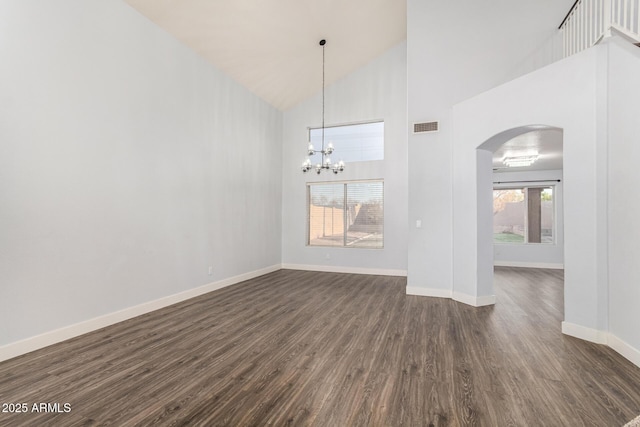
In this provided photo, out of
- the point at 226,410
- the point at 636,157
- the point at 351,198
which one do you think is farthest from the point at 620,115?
the point at 351,198

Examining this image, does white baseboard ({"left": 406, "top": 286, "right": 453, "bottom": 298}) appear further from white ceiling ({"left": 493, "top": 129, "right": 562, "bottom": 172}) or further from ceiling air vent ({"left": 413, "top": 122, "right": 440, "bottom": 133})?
white ceiling ({"left": 493, "top": 129, "right": 562, "bottom": 172})

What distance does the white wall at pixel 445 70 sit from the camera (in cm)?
464

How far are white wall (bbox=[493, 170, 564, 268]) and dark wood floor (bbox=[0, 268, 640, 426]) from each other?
4.78 m

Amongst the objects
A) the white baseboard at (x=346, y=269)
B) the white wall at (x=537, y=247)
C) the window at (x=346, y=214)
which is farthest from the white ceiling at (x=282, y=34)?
the white wall at (x=537, y=247)

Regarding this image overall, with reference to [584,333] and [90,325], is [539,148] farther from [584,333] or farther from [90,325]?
[90,325]

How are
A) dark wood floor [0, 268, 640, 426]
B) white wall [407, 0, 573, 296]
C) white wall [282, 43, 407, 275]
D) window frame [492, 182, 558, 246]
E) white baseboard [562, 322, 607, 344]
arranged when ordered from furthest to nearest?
window frame [492, 182, 558, 246]
white wall [282, 43, 407, 275]
white wall [407, 0, 573, 296]
white baseboard [562, 322, 607, 344]
dark wood floor [0, 268, 640, 426]

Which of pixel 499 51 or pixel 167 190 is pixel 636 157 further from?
pixel 167 190

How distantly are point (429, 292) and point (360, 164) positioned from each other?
350 centimetres

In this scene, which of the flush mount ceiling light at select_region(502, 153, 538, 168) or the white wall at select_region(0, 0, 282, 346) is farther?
the flush mount ceiling light at select_region(502, 153, 538, 168)

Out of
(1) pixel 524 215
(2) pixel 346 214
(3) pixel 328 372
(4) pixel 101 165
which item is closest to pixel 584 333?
(3) pixel 328 372

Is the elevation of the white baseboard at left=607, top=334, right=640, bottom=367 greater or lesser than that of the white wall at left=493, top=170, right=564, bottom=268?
lesser

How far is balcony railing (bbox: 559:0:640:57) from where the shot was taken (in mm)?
2674

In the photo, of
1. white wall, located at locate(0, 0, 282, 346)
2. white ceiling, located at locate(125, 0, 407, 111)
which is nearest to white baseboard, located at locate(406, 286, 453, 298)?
white wall, located at locate(0, 0, 282, 346)

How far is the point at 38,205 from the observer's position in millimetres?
2975
